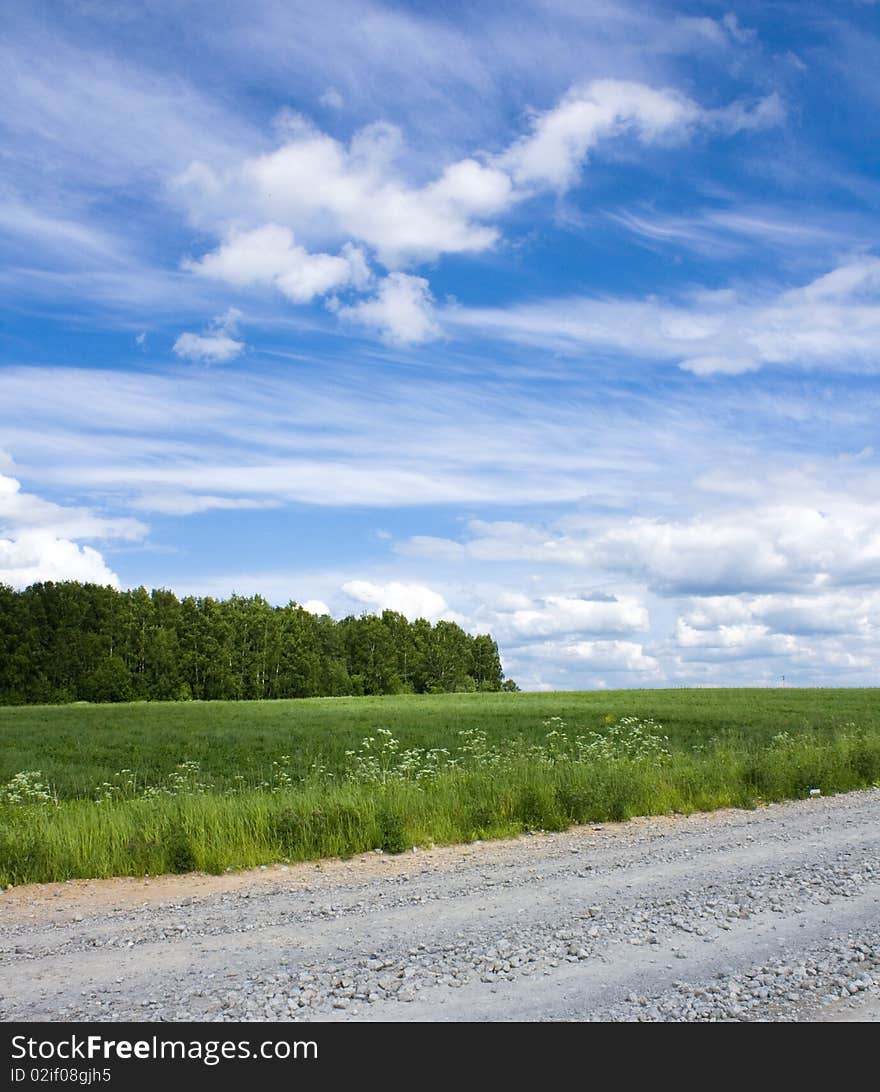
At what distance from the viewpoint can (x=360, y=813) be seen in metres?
13.1

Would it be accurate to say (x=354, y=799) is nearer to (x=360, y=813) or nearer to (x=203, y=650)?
(x=360, y=813)

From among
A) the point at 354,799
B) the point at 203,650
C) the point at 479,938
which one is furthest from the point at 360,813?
the point at 203,650

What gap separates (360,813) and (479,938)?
5739mm

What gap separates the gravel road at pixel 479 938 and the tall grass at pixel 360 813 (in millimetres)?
517

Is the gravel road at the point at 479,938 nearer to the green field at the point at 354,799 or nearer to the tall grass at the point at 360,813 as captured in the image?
the tall grass at the point at 360,813

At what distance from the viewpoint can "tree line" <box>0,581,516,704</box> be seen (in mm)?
95688

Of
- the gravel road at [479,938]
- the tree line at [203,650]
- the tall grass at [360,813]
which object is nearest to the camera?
the gravel road at [479,938]

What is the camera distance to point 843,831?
12805 mm

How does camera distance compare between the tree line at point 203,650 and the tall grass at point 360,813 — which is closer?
the tall grass at point 360,813

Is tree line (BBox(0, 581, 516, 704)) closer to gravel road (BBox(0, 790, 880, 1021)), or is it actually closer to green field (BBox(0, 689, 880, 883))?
green field (BBox(0, 689, 880, 883))

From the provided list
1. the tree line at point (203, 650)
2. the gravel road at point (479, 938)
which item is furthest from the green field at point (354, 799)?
the tree line at point (203, 650)

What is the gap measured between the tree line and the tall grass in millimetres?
86731

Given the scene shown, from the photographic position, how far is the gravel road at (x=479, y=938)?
6.19 meters
